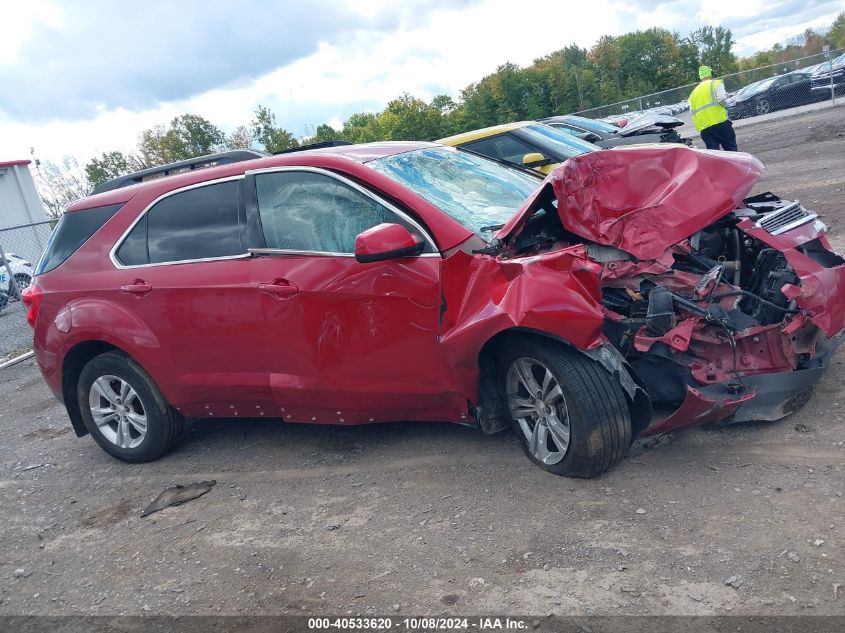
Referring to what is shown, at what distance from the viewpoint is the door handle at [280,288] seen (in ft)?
14.3

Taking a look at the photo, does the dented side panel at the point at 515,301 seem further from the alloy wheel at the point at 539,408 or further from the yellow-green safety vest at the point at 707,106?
the yellow-green safety vest at the point at 707,106

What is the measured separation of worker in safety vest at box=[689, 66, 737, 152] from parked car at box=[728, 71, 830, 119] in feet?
52.5

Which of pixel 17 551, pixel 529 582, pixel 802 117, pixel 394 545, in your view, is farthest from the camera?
pixel 802 117

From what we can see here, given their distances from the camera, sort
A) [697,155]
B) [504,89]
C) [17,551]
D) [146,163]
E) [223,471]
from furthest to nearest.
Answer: [504,89], [146,163], [223,471], [17,551], [697,155]

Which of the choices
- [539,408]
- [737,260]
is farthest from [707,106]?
[539,408]

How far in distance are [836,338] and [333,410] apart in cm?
272

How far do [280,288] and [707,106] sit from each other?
11159mm

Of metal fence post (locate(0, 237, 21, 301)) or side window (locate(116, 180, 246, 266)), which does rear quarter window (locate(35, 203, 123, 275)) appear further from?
metal fence post (locate(0, 237, 21, 301))

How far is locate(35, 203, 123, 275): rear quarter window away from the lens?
5332 millimetres

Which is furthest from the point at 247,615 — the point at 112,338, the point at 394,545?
the point at 112,338

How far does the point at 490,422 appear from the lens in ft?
13.7

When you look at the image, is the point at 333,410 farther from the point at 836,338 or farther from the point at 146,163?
the point at 146,163

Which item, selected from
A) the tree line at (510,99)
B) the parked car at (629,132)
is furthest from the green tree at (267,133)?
the parked car at (629,132)

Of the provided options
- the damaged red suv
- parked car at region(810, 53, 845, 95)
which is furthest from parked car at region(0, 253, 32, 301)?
parked car at region(810, 53, 845, 95)
